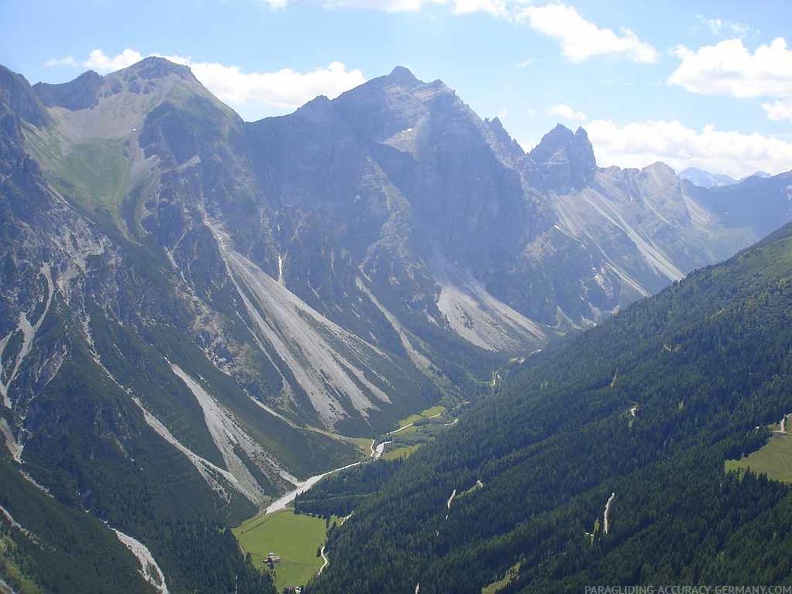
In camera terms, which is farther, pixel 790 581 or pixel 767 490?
pixel 767 490

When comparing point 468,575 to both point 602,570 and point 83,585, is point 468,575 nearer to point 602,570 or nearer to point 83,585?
point 602,570

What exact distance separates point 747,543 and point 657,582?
23.2 metres

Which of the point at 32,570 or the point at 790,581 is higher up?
the point at 32,570

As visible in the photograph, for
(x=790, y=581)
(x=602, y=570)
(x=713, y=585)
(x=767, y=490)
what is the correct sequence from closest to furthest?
(x=790, y=581)
(x=713, y=585)
(x=602, y=570)
(x=767, y=490)

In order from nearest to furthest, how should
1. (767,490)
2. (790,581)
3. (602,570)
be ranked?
(790,581) < (602,570) < (767,490)

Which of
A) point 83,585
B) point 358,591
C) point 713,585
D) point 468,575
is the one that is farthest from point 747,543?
point 83,585

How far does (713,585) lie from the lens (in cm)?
16138

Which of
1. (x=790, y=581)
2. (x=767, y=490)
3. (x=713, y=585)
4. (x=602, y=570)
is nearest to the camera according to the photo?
(x=790, y=581)

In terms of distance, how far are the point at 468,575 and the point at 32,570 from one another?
11194 centimetres

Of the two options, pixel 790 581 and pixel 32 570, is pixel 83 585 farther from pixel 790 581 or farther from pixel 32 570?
pixel 790 581

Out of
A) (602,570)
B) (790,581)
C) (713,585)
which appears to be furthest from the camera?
(602,570)

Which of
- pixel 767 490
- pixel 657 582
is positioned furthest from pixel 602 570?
pixel 767 490

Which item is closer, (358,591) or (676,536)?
(676,536)

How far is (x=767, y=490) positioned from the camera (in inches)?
7574
